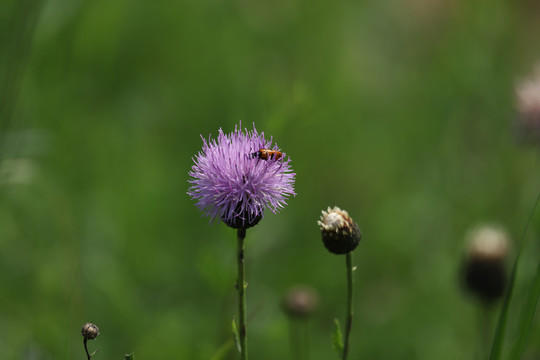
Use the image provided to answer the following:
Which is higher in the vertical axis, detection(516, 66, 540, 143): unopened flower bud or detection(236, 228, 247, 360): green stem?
detection(516, 66, 540, 143): unopened flower bud

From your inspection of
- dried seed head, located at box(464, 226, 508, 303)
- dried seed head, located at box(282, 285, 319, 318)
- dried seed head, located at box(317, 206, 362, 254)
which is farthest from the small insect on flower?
dried seed head, located at box(464, 226, 508, 303)

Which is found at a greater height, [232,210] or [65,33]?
[65,33]

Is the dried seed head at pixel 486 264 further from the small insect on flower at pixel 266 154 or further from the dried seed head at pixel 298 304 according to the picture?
the small insect on flower at pixel 266 154

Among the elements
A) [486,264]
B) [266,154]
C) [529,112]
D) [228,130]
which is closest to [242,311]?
[266,154]

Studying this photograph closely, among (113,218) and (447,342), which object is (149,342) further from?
(447,342)

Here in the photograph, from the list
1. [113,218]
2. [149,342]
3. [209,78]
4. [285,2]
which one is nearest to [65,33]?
[209,78]

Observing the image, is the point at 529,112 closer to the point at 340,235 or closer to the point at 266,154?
the point at 340,235

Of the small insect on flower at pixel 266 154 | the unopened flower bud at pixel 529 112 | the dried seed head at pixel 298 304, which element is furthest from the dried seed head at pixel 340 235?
the unopened flower bud at pixel 529 112

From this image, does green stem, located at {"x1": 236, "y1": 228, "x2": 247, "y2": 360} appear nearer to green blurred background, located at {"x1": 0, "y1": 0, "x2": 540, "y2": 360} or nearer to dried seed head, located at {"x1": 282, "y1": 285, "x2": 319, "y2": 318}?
green blurred background, located at {"x1": 0, "y1": 0, "x2": 540, "y2": 360}
